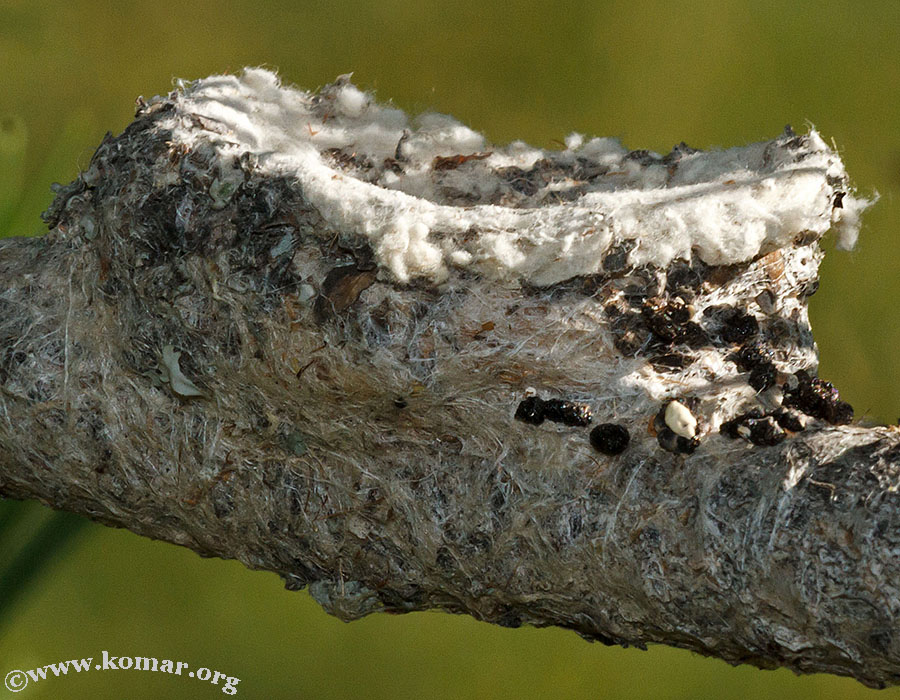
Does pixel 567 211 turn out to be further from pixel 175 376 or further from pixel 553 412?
pixel 175 376

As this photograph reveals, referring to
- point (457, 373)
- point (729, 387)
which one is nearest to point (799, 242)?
point (729, 387)

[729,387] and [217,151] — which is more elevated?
[217,151]

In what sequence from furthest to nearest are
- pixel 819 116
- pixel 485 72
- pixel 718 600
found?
pixel 485 72 → pixel 819 116 → pixel 718 600

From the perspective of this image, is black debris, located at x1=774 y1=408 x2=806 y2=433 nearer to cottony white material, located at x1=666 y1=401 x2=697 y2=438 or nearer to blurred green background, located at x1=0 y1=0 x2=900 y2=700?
cottony white material, located at x1=666 y1=401 x2=697 y2=438

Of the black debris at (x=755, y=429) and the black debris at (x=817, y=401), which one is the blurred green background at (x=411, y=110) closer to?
the black debris at (x=817, y=401)

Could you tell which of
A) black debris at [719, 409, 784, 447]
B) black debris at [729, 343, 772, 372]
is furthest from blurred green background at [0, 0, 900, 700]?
black debris at [719, 409, 784, 447]

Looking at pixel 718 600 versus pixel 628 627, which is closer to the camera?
pixel 718 600

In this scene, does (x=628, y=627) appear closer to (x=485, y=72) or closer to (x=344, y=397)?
(x=344, y=397)
